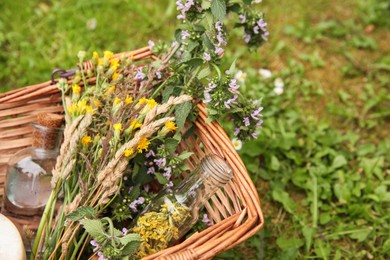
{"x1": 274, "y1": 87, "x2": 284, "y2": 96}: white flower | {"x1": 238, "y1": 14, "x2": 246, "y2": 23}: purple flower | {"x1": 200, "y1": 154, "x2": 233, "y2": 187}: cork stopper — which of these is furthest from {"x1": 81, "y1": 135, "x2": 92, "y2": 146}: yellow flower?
{"x1": 274, "y1": 87, "x2": 284, "y2": 96}: white flower

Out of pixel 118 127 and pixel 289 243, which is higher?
pixel 118 127

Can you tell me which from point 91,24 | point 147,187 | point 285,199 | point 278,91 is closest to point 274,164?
point 285,199

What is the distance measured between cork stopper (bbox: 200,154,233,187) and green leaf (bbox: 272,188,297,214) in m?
0.71

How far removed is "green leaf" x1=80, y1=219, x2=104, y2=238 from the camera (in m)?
1.29

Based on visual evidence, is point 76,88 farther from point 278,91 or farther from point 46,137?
point 278,91

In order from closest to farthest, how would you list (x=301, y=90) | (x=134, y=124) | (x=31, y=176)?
(x=134, y=124)
(x=31, y=176)
(x=301, y=90)

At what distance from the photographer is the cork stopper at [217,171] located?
1354 millimetres

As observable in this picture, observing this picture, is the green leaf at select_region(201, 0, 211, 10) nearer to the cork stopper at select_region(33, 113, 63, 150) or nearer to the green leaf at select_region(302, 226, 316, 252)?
the cork stopper at select_region(33, 113, 63, 150)

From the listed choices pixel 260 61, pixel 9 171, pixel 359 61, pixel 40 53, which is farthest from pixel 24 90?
pixel 359 61

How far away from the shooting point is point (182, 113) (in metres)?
1.50

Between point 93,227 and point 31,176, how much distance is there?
16.7 inches

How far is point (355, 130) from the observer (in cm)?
240

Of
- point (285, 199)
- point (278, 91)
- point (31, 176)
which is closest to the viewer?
point (31, 176)

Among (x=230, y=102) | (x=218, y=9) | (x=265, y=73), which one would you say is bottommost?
(x=230, y=102)
